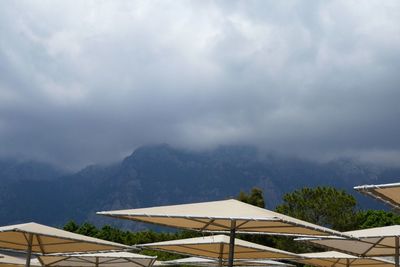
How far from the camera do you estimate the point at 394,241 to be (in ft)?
38.3

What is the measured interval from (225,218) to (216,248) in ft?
19.4

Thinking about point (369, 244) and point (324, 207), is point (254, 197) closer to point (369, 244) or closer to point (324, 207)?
point (324, 207)

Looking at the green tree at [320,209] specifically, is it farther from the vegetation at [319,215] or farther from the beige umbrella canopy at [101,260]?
the beige umbrella canopy at [101,260]

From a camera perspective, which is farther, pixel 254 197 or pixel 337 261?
pixel 254 197

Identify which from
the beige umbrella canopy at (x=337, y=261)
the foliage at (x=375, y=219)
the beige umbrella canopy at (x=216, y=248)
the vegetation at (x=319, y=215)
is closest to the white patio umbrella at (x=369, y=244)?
the beige umbrella canopy at (x=216, y=248)

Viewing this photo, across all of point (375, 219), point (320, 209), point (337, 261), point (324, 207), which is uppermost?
point (324, 207)

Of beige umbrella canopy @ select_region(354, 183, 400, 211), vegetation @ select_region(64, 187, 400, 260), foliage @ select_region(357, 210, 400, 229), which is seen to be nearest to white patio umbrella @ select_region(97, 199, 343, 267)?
beige umbrella canopy @ select_region(354, 183, 400, 211)

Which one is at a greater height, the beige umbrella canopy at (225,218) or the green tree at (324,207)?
the green tree at (324,207)

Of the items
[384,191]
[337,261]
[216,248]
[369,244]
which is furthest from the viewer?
[337,261]

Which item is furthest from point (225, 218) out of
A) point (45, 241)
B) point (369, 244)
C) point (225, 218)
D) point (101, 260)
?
point (101, 260)

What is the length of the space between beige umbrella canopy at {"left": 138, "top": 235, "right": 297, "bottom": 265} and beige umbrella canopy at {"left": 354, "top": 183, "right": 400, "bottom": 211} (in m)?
6.21

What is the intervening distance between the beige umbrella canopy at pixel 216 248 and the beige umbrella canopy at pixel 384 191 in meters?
6.21

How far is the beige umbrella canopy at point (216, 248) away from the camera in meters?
13.1

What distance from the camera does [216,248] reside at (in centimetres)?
1420
